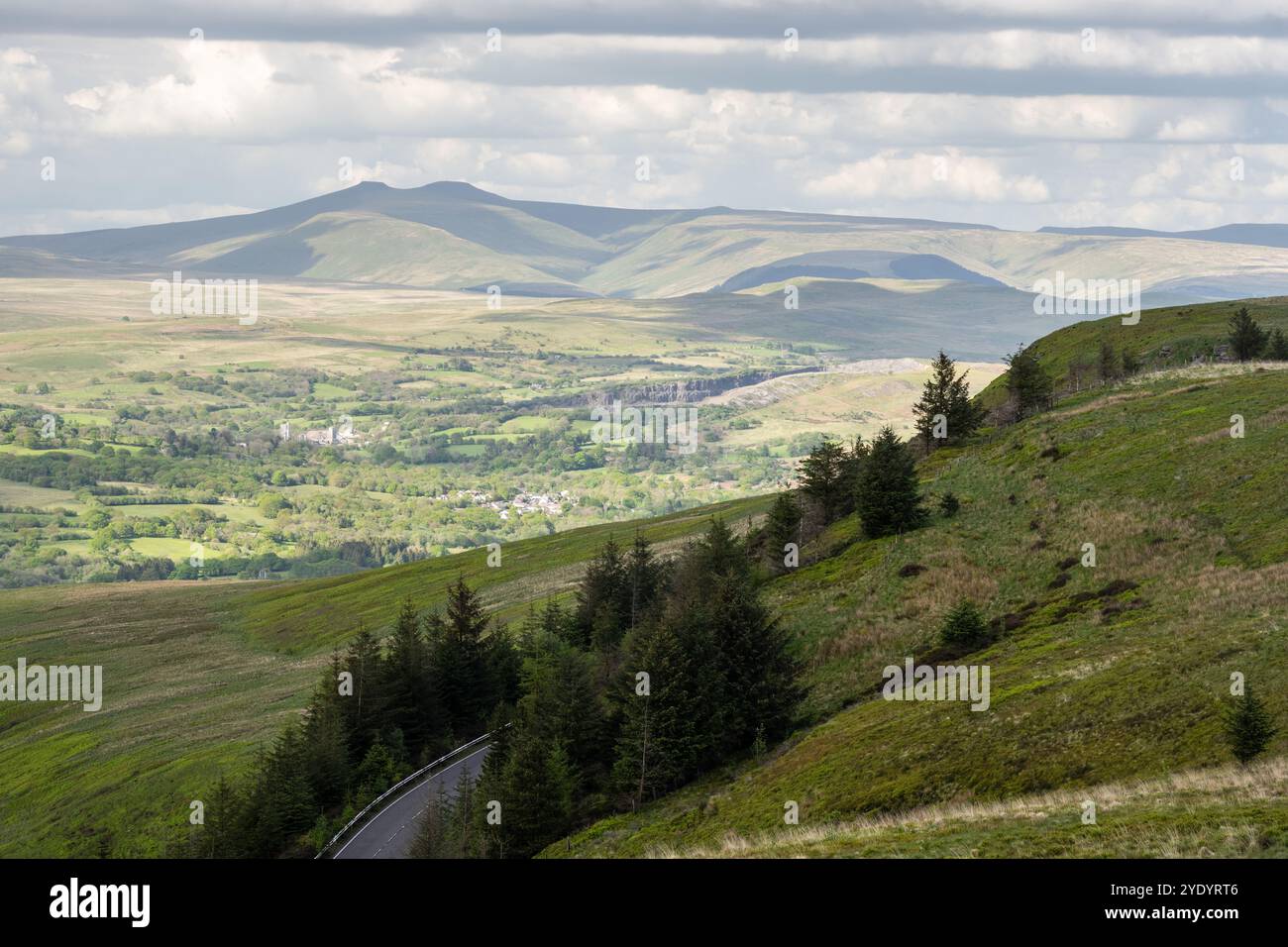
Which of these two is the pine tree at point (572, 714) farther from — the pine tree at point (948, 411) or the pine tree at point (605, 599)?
the pine tree at point (948, 411)

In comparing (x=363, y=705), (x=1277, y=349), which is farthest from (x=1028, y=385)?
(x=363, y=705)

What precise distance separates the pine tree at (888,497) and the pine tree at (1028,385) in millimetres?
29662

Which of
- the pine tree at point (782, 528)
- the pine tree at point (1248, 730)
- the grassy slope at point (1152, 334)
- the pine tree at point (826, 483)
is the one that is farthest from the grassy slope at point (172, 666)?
the pine tree at point (1248, 730)

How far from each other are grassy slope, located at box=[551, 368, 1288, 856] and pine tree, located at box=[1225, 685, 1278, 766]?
0.46 m

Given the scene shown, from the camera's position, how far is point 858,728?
47250 mm

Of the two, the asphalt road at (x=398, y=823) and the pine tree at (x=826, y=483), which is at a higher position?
the pine tree at (x=826, y=483)

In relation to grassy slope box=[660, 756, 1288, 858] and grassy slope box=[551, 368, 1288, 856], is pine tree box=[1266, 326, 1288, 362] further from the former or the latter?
grassy slope box=[660, 756, 1288, 858]

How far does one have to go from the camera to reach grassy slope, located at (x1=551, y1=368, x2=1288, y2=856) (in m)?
37.4

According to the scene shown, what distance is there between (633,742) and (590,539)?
9998 centimetres

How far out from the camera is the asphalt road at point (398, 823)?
156ft

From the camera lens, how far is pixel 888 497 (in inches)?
3019

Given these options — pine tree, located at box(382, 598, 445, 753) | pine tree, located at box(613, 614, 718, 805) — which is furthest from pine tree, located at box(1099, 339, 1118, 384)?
pine tree, located at box(382, 598, 445, 753)
